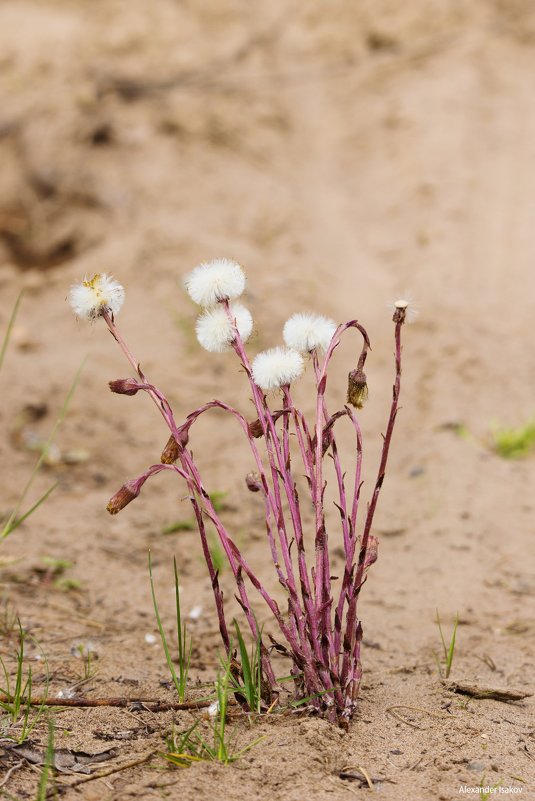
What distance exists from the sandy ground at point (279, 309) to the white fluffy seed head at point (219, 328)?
2.57 feet

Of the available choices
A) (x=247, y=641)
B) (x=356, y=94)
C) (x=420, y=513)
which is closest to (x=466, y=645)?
(x=247, y=641)

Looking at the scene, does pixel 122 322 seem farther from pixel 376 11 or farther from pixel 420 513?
pixel 376 11

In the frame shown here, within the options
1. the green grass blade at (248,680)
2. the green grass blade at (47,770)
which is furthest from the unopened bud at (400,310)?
the green grass blade at (47,770)

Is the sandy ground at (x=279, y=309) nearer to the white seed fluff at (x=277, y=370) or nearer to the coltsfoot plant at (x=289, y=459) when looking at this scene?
the coltsfoot plant at (x=289, y=459)

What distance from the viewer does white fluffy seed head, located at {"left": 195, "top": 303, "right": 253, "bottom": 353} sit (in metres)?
1.68

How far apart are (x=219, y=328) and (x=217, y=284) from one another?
0.29 feet

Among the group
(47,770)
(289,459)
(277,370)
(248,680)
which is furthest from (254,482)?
(47,770)

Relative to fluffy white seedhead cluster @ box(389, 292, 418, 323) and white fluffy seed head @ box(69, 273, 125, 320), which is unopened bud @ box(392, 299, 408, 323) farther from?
white fluffy seed head @ box(69, 273, 125, 320)

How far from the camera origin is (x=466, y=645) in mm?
2332

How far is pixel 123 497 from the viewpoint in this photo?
157cm

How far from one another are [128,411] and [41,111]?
8.70ft

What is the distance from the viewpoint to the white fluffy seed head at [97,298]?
5.43ft

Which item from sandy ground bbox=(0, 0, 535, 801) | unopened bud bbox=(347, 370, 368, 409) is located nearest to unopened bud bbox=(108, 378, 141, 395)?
unopened bud bbox=(347, 370, 368, 409)

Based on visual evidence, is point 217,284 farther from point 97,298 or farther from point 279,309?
point 279,309
